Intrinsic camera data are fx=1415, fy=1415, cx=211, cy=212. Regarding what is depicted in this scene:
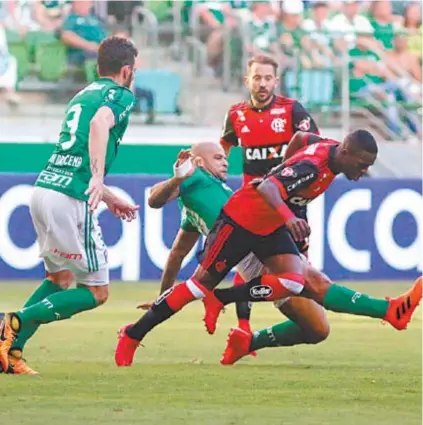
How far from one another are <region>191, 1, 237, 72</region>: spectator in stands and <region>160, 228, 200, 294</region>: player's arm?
34.7 ft

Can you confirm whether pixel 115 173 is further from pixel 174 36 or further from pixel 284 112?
pixel 284 112

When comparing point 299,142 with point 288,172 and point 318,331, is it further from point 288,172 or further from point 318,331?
point 318,331

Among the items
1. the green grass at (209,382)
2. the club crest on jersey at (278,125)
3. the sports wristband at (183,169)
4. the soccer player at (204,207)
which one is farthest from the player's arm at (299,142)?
the club crest on jersey at (278,125)

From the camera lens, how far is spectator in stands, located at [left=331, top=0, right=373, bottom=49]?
2095 centimetres

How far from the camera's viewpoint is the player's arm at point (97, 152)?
8.05m

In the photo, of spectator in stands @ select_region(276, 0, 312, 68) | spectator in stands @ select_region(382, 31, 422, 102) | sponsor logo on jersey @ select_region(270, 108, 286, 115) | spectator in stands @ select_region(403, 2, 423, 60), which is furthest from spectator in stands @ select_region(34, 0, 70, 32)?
sponsor logo on jersey @ select_region(270, 108, 286, 115)

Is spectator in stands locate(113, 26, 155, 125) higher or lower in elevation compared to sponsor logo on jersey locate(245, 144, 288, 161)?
lower

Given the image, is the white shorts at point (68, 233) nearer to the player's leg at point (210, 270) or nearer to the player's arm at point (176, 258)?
the player's leg at point (210, 270)

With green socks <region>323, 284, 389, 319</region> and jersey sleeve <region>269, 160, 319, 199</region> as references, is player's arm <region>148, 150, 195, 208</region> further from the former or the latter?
green socks <region>323, 284, 389, 319</region>

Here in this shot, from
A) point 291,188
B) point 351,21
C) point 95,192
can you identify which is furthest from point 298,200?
point 351,21

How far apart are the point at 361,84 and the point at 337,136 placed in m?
0.92

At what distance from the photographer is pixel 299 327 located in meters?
9.39

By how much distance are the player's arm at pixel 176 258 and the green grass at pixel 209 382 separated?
509mm

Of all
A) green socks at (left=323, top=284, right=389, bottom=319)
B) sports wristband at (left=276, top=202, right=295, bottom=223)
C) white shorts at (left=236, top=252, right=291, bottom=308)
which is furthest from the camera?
white shorts at (left=236, top=252, right=291, bottom=308)
